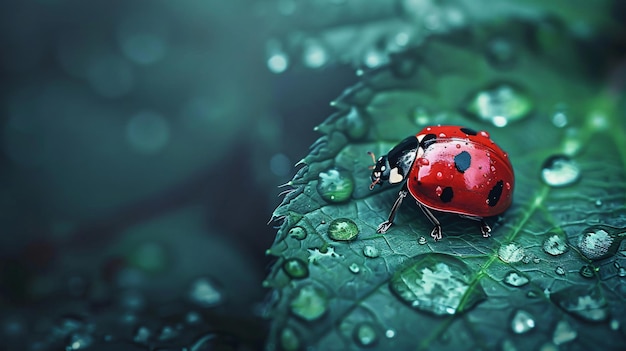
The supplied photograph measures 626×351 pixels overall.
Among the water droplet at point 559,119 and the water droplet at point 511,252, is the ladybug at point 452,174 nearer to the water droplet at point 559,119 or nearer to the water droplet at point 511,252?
the water droplet at point 511,252

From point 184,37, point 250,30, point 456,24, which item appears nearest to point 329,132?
point 456,24

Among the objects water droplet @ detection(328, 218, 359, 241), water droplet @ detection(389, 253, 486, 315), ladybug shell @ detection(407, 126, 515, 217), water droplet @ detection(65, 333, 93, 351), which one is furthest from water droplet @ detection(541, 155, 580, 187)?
water droplet @ detection(65, 333, 93, 351)

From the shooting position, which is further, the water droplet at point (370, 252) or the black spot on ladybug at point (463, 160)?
the black spot on ladybug at point (463, 160)

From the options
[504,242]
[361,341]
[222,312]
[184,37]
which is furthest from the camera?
[184,37]

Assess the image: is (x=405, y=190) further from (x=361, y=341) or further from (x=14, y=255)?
(x=14, y=255)

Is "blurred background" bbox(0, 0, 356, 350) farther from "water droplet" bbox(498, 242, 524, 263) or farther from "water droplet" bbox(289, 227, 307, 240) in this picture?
"water droplet" bbox(498, 242, 524, 263)

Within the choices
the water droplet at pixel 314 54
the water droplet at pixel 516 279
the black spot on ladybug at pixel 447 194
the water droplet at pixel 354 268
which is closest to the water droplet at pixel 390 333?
the water droplet at pixel 354 268

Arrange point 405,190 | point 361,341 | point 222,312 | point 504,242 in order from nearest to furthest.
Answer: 1. point 361,341
2. point 504,242
3. point 405,190
4. point 222,312
